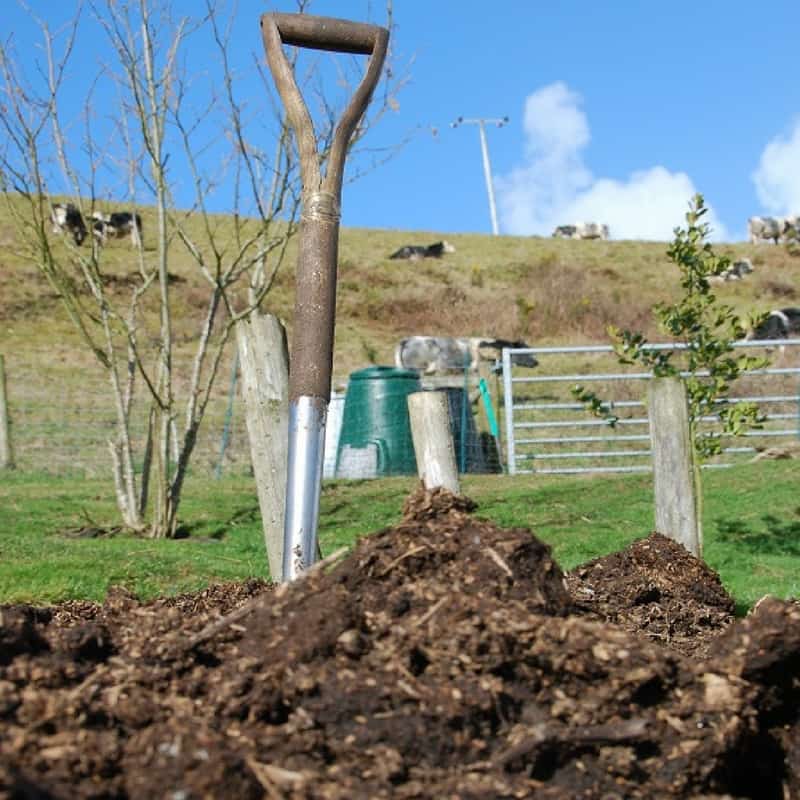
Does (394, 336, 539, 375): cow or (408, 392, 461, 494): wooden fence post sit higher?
(394, 336, 539, 375): cow

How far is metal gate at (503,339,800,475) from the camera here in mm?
15852

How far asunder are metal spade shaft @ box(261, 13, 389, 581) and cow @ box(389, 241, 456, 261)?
38.6 m

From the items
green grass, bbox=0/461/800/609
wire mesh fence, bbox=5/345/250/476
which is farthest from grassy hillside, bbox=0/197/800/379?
green grass, bbox=0/461/800/609

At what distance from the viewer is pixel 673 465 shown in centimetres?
532

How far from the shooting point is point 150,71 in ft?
31.3

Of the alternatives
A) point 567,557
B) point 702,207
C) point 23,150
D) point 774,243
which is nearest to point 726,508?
point 567,557

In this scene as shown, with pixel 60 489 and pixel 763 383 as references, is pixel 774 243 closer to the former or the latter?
pixel 763 383

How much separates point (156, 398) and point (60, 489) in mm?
5028

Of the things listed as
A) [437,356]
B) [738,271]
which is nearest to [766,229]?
[738,271]

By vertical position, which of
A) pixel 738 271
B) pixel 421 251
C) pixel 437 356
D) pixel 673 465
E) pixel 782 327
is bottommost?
pixel 673 465

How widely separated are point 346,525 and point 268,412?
237 inches

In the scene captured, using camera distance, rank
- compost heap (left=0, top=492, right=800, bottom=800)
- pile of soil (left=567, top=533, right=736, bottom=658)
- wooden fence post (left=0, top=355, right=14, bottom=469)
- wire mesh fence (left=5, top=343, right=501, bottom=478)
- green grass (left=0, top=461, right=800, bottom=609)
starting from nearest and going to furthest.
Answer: compost heap (left=0, top=492, right=800, bottom=800) → pile of soil (left=567, top=533, right=736, bottom=658) → green grass (left=0, top=461, right=800, bottom=609) → wire mesh fence (left=5, top=343, right=501, bottom=478) → wooden fence post (left=0, top=355, right=14, bottom=469)

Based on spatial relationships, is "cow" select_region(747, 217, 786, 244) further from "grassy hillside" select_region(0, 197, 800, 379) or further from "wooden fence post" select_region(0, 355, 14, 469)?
"wooden fence post" select_region(0, 355, 14, 469)

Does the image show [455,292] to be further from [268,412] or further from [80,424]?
[268,412]
